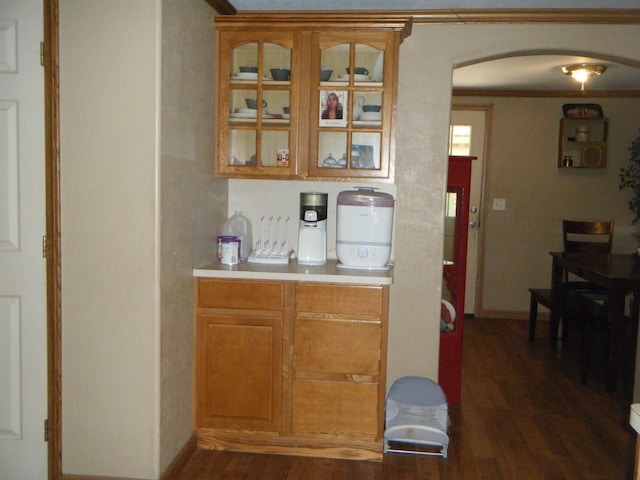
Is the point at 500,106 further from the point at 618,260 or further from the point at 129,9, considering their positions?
the point at 129,9

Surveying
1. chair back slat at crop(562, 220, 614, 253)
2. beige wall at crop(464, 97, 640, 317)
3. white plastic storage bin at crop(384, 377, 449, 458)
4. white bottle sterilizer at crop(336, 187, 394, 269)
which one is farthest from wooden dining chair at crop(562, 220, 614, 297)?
white bottle sterilizer at crop(336, 187, 394, 269)

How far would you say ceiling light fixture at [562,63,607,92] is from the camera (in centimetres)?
480

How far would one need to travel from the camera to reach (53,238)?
2424mm

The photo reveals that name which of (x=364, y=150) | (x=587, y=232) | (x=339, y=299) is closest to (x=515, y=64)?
(x=587, y=232)

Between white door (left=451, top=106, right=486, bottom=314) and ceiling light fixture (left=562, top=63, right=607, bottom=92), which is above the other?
ceiling light fixture (left=562, top=63, right=607, bottom=92)

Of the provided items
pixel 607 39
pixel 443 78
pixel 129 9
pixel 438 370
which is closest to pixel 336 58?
pixel 443 78

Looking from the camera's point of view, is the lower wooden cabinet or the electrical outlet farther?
the electrical outlet

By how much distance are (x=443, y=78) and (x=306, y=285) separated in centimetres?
131

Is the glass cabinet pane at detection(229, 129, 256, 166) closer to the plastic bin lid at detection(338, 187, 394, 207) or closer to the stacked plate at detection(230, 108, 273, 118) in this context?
the stacked plate at detection(230, 108, 273, 118)

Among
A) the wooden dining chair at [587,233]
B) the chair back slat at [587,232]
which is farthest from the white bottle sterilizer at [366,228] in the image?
the chair back slat at [587,232]

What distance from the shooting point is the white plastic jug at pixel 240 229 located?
3.31 metres

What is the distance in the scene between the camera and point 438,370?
346cm

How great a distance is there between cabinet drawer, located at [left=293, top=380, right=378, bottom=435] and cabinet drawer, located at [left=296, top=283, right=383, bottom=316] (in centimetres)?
34

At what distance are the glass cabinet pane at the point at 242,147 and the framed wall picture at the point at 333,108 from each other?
Result: 37 cm
